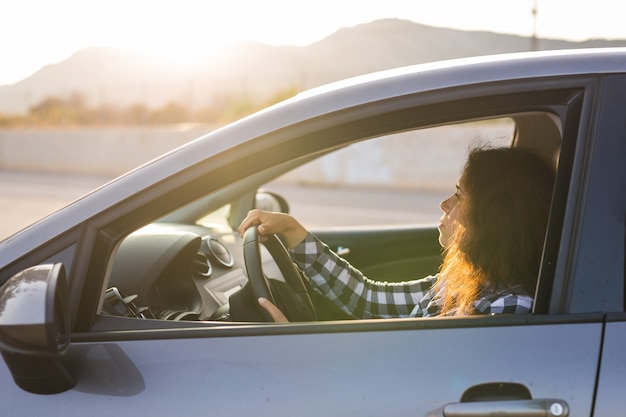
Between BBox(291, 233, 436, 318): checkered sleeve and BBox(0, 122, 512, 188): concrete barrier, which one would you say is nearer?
BBox(291, 233, 436, 318): checkered sleeve

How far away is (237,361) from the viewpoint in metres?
1.63

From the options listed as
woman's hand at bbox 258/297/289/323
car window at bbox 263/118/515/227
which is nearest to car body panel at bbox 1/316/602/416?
woman's hand at bbox 258/297/289/323

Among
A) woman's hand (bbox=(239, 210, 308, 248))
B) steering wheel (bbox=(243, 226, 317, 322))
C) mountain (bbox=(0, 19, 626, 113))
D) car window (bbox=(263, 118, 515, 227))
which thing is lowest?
steering wheel (bbox=(243, 226, 317, 322))

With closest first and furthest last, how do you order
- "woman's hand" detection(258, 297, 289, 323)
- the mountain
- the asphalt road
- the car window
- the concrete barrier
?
1. "woman's hand" detection(258, 297, 289, 323)
2. the asphalt road
3. the car window
4. the concrete barrier
5. the mountain

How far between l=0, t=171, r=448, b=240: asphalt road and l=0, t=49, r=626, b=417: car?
8057mm

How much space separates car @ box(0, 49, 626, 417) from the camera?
1563 mm

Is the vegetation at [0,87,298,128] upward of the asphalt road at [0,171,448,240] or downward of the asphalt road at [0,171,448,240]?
upward

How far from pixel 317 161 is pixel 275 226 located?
13.0 metres

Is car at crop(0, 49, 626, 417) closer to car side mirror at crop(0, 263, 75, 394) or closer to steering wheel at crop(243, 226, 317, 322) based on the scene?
car side mirror at crop(0, 263, 75, 394)

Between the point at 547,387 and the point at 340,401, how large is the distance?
15.9 inches

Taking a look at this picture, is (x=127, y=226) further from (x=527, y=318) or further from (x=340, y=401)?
(x=527, y=318)

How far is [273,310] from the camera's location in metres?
2.11

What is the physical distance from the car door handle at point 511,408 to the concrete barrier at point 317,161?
8347 millimetres

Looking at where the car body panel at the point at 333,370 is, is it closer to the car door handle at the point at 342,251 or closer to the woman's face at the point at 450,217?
the woman's face at the point at 450,217
